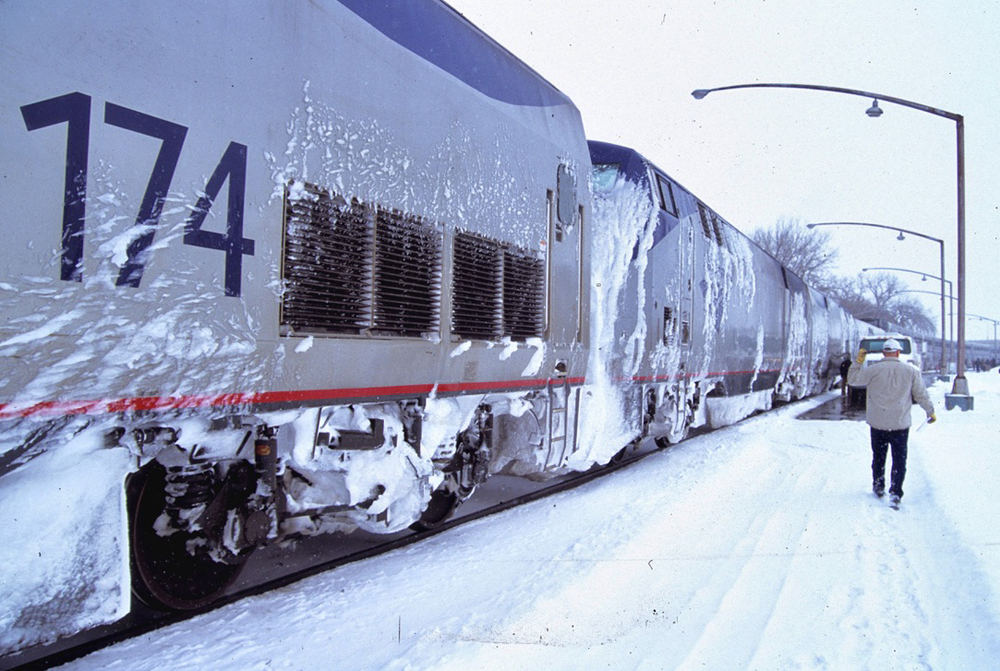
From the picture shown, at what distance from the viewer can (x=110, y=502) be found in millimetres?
2869

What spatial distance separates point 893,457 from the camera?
22.7 ft

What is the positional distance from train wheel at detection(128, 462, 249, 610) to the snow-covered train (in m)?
0.01

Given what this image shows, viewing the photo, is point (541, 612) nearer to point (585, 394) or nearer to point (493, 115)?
point (585, 394)

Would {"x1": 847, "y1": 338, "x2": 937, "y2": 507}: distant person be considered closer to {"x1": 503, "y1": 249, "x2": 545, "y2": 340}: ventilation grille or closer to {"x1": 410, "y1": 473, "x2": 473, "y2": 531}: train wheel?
{"x1": 503, "y1": 249, "x2": 545, "y2": 340}: ventilation grille

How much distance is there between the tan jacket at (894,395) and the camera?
22.6ft

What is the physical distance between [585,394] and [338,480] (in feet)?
9.70

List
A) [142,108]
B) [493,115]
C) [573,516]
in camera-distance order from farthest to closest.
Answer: [573,516] < [493,115] < [142,108]

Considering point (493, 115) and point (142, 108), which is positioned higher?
point (493, 115)

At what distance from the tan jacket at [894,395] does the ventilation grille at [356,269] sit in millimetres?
4531

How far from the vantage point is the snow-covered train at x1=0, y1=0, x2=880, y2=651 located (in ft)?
8.36

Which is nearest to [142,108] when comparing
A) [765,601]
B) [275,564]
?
[275,564]

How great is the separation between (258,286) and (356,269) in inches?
25.5

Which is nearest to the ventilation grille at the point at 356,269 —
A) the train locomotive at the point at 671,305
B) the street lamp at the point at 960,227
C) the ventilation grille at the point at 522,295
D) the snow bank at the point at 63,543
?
the ventilation grille at the point at 522,295

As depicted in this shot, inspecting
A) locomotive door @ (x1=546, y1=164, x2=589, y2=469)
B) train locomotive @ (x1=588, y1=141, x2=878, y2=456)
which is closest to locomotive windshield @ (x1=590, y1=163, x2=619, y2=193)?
train locomotive @ (x1=588, y1=141, x2=878, y2=456)
